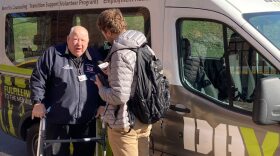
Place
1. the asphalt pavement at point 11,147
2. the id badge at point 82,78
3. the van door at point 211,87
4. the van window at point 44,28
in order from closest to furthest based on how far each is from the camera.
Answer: the van door at point 211,87 < the id badge at point 82,78 < the van window at point 44,28 < the asphalt pavement at point 11,147

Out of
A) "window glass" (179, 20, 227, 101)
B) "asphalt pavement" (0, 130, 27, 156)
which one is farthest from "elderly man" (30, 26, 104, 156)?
"asphalt pavement" (0, 130, 27, 156)

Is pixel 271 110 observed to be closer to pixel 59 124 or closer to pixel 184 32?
pixel 184 32

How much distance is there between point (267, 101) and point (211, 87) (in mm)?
810

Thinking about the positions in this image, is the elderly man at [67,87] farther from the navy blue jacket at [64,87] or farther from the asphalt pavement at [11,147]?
the asphalt pavement at [11,147]

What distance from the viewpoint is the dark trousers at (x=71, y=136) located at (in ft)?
12.9

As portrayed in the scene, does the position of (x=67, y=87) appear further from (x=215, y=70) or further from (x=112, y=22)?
(x=215, y=70)

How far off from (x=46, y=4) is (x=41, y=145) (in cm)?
196

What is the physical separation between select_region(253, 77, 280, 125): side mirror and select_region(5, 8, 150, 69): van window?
1.41 m

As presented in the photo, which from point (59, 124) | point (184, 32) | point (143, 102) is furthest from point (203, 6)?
point (59, 124)

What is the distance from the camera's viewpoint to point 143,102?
10.5 ft

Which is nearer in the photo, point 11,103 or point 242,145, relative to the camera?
point 242,145

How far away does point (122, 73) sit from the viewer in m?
3.09

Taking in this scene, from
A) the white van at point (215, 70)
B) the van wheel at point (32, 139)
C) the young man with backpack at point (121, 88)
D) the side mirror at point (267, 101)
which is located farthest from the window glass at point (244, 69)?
the van wheel at point (32, 139)

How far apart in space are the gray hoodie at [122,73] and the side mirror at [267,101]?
86 cm
